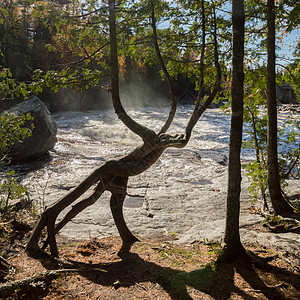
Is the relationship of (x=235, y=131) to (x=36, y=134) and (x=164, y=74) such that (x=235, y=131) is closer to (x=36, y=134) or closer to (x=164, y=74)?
(x=164, y=74)

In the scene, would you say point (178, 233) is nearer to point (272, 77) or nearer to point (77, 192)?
point (77, 192)

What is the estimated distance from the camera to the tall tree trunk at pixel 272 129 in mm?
5305

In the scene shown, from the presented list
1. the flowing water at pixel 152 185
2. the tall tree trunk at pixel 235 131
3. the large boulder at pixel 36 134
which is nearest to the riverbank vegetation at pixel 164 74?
the tall tree trunk at pixel 235 131

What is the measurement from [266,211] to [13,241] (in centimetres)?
480

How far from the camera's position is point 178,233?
562cm

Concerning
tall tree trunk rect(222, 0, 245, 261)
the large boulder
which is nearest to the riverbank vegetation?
tall tree trunk rect(222, 0, 245, 261)

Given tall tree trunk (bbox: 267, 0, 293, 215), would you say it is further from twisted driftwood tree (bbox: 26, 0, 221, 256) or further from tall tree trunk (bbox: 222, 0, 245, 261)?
tall tree trunk (bbox: 222, 0, 245, 261)

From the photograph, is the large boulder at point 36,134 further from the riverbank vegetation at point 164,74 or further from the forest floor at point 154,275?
the forest floor at point 154,275

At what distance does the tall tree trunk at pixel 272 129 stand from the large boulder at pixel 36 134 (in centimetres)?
880

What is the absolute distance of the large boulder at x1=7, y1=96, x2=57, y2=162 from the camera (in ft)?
36.3

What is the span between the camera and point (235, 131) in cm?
357

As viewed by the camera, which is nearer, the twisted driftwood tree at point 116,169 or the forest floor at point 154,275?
the forest floor at point 154,275

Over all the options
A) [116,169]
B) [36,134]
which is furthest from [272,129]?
[36,134]

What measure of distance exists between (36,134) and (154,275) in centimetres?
926
